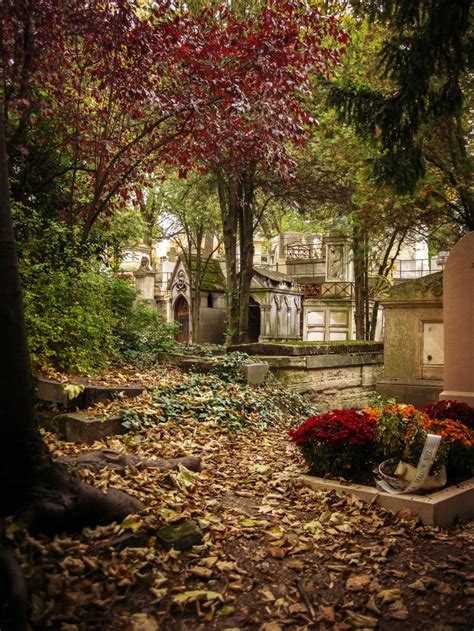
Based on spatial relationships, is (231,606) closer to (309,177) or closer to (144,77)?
(144,77)

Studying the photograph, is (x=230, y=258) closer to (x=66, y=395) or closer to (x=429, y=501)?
(x=66, y=395)

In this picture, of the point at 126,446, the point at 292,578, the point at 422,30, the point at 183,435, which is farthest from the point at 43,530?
the point at 422,30

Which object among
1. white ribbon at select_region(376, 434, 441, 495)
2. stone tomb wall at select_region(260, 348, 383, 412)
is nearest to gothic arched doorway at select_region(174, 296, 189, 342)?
stone tomb wall at select_region(260, 348, 383, 412)

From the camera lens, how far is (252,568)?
3.26m

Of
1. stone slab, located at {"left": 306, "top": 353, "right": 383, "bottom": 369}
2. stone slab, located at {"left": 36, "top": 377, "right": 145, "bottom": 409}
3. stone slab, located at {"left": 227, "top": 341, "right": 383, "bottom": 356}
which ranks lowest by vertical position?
stone slab, located at {"left": 36, "top": 377, "right": 145, "bottom": 409}

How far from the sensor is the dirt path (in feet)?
8.68

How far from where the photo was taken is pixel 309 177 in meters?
14.1

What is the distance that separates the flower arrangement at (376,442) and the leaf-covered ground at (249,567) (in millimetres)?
432

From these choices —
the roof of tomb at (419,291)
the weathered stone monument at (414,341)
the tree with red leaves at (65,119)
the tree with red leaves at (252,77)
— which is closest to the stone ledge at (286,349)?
the weathered stone monument at (414,341)

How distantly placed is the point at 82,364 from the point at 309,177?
31.3 ft

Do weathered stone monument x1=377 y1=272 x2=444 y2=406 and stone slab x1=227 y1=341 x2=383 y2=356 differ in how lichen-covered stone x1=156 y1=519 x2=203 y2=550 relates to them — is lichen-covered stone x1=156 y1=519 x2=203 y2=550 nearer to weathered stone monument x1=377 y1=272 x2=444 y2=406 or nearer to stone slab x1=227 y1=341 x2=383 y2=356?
stone slab x1=227 y1=341 x2=383 y2=356

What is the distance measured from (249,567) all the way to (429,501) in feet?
5.68

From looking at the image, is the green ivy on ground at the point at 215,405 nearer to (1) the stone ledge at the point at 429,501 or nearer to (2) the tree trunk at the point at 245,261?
(1) the stone ledge at the point at 429,501

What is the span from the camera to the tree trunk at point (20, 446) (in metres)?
3.01
